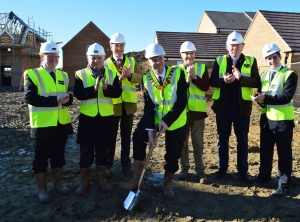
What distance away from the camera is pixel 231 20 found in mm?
41656

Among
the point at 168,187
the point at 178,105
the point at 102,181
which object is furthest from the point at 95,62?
the point at 168,187

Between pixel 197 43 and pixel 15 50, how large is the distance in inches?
796

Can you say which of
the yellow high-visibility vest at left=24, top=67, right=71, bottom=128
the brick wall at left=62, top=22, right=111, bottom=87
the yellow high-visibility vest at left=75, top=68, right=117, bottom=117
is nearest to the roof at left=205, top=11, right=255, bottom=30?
the brick wall at left=62, top=22, right=111, bottom=87

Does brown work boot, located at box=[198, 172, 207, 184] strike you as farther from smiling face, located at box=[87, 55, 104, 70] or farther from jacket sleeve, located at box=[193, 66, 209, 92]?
smiling face, located at box=[87, 55, 104, 70]

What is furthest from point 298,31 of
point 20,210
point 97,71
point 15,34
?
point 15,34

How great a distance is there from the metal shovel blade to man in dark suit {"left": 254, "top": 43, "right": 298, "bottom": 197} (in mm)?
2155

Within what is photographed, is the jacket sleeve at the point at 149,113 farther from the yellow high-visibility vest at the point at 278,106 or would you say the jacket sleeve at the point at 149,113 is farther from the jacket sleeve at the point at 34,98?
the yellow high-visibility vest at the point at 278,106

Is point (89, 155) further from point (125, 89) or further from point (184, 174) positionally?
point (184, 174)

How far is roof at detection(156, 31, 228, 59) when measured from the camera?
23.9m

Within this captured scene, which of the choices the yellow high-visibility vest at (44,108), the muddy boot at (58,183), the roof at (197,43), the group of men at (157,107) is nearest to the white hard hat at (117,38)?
the group of men at (157,107)

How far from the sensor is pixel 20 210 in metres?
4.45

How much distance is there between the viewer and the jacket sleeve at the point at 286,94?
15.5 ft

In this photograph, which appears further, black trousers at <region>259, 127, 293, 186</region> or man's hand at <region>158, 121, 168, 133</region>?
black trousers at <region>259, 127, 293, 186</region>

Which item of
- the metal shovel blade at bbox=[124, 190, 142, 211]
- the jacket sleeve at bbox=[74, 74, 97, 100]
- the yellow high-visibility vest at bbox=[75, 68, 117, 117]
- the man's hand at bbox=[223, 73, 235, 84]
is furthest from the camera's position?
the man's hand at bbox=[223, 73, 235, 84]
